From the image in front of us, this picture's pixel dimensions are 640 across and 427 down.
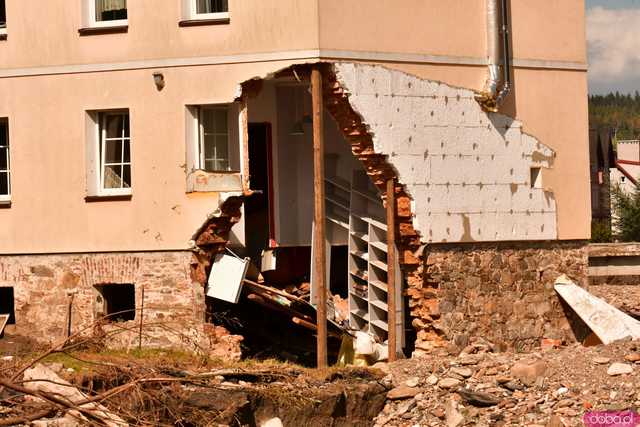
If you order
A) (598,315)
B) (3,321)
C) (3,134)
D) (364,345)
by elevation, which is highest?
(3,134)

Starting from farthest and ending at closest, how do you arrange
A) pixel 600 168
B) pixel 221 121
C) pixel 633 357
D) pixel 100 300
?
pixel 600 168
pixel 100 300
pixel 221 121
pixel 633 357

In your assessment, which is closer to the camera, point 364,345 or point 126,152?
point 364,345

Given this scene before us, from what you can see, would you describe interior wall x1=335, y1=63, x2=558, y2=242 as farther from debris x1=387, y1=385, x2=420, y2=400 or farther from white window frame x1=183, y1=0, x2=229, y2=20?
debris x1=387, y1=385, x2=420, y2=400

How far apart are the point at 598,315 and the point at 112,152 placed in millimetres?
8271

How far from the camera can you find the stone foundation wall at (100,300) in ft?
75.0

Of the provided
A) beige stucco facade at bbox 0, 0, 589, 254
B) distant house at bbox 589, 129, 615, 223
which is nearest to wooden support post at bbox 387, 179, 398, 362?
beige stucco facade at bbox 0, 0, 589, 254

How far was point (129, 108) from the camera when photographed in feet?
76.4

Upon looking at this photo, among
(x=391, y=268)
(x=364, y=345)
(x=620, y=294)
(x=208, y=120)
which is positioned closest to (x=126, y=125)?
(x=208, y=120)

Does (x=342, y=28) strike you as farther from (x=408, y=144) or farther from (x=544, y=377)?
(x=544, y=377)

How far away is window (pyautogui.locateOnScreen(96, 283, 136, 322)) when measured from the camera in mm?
23625

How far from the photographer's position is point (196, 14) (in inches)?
918

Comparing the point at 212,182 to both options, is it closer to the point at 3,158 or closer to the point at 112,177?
the point at 112,177

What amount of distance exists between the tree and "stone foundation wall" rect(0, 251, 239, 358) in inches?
1178

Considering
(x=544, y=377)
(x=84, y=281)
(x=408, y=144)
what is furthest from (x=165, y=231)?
(x=544, y=377)
